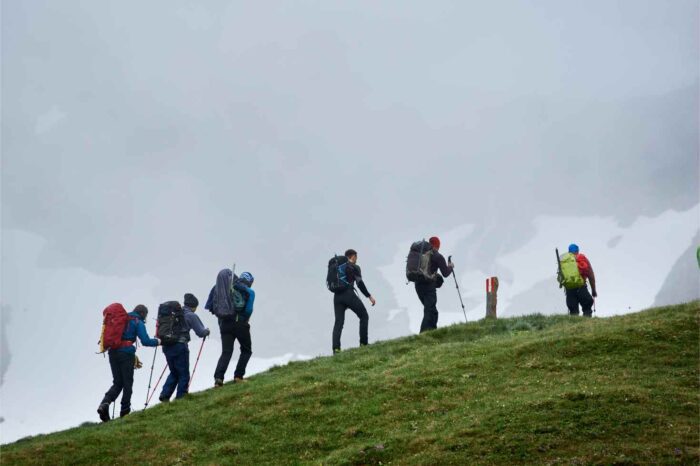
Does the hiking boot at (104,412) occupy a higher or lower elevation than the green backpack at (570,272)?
lower

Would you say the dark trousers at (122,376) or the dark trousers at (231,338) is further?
the dark trousers at (231,338)

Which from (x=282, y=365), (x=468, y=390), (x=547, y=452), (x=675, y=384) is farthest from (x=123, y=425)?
(x=675, y=384)

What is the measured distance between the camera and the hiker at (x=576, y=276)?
29781 millimetres

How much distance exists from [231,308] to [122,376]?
354cm

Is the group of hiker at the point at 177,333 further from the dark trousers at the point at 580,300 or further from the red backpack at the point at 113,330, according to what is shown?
the dark trousers at the point at 580,300

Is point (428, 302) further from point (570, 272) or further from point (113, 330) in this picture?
point (113, 330)

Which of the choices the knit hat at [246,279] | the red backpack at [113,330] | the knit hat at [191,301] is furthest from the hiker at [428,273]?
the red backpack at [113,330]

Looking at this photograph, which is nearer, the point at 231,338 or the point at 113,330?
the point at 113,330

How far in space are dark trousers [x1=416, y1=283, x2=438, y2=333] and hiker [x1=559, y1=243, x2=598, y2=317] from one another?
4.58 m

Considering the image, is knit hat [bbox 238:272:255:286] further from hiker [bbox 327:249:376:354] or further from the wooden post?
the wooden post

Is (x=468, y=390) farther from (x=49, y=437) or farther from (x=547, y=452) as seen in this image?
(x=49, y=437)

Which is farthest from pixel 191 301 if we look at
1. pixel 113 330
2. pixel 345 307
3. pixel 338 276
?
pixel 345 307

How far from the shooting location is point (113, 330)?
77.8 feet

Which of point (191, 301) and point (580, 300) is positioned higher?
point (580, 300)
